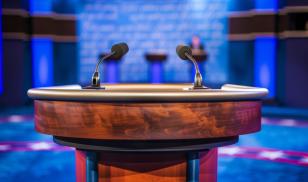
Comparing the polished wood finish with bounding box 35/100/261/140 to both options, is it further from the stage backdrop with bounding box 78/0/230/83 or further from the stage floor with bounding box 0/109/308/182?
the stage backdrop with bounding box 78/0/230/83

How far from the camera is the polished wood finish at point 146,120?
4.62 feet

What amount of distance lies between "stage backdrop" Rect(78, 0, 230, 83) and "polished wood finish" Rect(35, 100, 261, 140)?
10022 mm

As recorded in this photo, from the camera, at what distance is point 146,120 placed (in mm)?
1407

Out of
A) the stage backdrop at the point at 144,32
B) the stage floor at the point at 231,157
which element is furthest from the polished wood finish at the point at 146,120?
the stage backdrop at the point at 144,32

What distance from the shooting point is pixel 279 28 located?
849cm

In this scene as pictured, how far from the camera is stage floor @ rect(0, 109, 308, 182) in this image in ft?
11.0

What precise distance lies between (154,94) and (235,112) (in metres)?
0.32

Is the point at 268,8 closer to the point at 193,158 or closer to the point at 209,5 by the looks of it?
the point at 209,5

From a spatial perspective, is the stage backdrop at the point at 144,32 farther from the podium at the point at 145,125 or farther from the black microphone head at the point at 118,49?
the podium at the point at 145,125

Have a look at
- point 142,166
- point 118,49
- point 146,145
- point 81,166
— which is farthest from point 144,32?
point 146,145

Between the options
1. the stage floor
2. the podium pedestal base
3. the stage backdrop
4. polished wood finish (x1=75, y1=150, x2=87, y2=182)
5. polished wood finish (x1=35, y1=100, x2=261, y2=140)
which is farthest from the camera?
the stage backdrop

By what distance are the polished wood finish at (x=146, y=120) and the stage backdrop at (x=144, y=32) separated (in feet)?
32.9

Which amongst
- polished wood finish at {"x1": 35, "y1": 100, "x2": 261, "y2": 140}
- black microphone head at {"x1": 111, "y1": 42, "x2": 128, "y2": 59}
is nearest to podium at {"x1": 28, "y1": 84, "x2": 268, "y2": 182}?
polished wood finish at {"x1": 35, "y1": 100, "x2": 261, "y2": 140}

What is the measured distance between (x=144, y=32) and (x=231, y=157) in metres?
8.17
